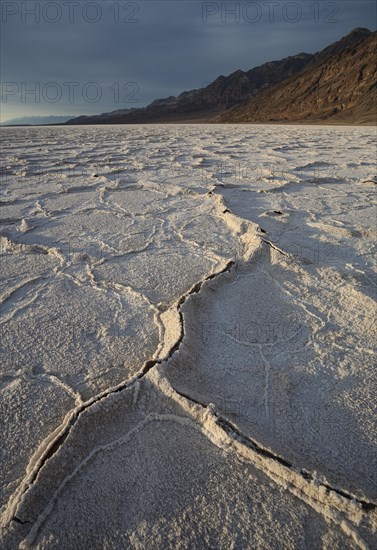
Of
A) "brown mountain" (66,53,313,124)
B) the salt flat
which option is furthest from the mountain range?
the salt flat

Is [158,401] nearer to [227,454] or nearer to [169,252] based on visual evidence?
[227,454]

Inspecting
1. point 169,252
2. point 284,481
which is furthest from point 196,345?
point 169,252

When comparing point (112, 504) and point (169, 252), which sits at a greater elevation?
point (169, 252)

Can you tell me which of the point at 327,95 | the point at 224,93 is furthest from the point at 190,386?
the point at 224,93

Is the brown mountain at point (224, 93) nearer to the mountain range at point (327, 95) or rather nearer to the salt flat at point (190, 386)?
the mountain range at point (327, 95)

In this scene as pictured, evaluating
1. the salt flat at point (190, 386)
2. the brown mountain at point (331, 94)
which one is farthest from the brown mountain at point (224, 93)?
the salt flat at point (190, 386)

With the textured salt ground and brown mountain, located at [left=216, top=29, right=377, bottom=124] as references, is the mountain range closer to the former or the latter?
brown mountain, located at [left=216, top=29, right=377, bottom=124]

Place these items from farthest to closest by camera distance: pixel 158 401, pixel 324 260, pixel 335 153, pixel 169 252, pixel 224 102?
pixel 224 102, pixel 335 153, pixel 169 252, pixel 324 260, pixel 158 401
